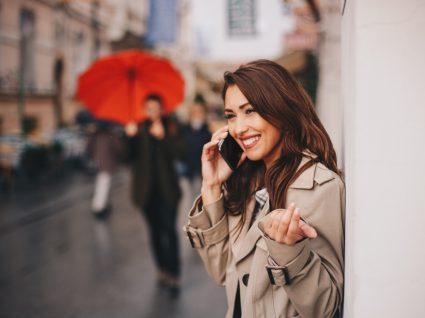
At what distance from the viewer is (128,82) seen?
5.14m

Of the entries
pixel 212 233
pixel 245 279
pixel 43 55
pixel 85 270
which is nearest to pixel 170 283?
pixel 85 270

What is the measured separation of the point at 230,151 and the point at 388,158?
34.7 inches

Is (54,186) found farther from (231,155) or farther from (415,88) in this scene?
(415,88)

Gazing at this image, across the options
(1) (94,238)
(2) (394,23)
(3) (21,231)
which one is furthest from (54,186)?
(2) (394,23)

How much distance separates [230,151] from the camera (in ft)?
6.25

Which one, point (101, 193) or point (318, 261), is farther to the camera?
point (101, 193)

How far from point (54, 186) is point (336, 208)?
11.2 metres

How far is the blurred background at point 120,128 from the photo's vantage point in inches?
42.8

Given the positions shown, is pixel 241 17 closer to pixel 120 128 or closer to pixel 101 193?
pixel 101 193

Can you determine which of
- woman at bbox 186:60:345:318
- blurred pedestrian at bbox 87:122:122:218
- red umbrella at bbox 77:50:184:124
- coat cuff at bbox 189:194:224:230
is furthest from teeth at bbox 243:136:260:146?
blurred pedestrian at bbox 87:122:122:218

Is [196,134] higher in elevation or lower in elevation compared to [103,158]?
higher

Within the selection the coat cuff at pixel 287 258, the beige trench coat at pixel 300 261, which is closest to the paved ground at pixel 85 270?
the beige trench coat at pixel 300 261

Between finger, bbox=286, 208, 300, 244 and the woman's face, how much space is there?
1.57 ft

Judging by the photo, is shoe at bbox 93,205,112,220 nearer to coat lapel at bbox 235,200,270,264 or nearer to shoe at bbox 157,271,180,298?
shoe at bbox 157,271,180,298
